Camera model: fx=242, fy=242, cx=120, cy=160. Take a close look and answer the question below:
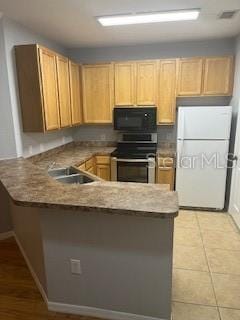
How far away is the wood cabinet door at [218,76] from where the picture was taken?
3.63m

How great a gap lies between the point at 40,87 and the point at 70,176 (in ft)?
3.54

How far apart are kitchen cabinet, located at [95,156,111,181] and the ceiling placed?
5.95ft

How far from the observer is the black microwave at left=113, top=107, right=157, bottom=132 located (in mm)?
3865

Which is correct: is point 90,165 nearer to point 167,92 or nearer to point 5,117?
point 5,117

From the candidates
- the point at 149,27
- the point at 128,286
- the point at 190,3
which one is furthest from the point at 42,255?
the point at 149,27

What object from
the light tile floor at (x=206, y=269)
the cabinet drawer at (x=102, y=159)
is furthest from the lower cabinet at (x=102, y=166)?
the light tile floor at (x=206, y=269)

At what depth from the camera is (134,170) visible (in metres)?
3.80

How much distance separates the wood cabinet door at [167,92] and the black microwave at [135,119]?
6.1 inches

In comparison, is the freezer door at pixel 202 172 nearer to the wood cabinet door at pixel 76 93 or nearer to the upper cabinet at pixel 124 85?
the upper cabinet at pixel 124 85

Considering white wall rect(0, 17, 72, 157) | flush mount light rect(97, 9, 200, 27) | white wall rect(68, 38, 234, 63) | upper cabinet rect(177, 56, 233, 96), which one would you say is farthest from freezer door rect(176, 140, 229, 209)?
white wall rect(0, 17, 72, 157)

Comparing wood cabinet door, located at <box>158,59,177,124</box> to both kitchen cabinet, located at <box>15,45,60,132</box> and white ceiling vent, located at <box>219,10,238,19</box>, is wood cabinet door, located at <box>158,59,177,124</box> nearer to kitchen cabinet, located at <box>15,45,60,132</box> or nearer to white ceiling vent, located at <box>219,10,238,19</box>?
white ceiling vent, located at <box>219,10,238,19</box>

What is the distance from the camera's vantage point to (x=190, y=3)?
2312 millimetres

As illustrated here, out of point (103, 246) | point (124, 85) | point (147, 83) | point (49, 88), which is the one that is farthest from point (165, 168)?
point (103, 246)

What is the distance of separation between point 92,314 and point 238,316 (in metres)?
1.11
